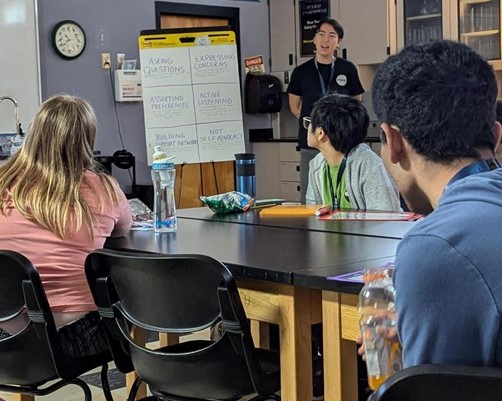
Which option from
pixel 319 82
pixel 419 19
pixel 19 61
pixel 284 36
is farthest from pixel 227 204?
pixel 284 36

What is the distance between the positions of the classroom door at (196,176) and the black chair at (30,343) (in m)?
4.73

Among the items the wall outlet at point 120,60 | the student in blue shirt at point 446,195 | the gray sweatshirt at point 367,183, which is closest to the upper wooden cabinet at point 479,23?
the wall outlet at point 120,60

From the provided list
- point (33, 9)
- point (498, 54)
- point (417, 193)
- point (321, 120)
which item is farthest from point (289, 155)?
point (417, 193)

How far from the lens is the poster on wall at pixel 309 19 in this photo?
7383 millimetres

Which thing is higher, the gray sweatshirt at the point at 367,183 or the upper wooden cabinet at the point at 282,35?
the upper wooden cabinet at the point at 282,35

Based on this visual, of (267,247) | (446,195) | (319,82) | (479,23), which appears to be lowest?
(267,247)

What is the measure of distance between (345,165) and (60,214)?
4.67ft

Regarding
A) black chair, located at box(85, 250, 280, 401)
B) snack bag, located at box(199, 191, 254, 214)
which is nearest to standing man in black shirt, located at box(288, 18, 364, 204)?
snack bag, located at box(199, 191, 254, 214)

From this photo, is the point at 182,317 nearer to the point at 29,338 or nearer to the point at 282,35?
the point at 29,338

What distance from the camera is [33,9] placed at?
19.8ft

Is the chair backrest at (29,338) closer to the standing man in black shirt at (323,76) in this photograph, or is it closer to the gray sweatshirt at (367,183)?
the gray sweatshirt at (367,183)

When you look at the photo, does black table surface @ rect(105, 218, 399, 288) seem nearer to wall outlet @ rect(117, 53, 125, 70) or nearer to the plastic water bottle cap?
the plastic water bottle cap

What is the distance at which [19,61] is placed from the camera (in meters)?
6.06

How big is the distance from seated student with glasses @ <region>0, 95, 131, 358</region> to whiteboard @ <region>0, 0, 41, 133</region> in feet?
12.0
